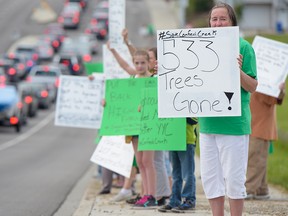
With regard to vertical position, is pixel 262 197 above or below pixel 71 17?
below

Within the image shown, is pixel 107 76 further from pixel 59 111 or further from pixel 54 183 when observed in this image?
pixel 54 183

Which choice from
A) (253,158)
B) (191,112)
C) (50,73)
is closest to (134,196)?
(253,158)

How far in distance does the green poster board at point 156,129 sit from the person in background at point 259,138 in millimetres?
1692

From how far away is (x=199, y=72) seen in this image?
8.00m

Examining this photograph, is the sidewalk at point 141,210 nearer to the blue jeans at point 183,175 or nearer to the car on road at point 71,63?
the blue jeans at point 183,175

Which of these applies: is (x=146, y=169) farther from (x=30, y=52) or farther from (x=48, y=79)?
(x=30, y=52)

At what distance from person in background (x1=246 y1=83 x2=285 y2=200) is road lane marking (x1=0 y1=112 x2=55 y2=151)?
13888 millimetres

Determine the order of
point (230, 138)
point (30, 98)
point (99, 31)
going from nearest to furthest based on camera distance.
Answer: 1. point (230, 138)
2. point (30, 98)
3. point (99, 31)

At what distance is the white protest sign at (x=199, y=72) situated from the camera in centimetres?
783

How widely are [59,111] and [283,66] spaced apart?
13.8 ft

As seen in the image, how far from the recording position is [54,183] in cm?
1588

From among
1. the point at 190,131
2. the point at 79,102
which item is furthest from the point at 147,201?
the point at 79,102

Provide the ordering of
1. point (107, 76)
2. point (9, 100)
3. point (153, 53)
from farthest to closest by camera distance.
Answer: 1. point (9, 100)
2. point (107, 76)
3. point (153, 53)

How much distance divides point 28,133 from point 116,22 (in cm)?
2001
